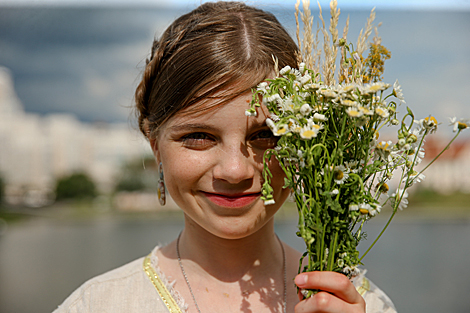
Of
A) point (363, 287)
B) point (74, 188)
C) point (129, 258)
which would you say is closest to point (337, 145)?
point (363, 287)

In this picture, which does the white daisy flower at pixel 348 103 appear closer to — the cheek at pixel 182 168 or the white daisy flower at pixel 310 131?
the white daisy flower at pixel 310 131

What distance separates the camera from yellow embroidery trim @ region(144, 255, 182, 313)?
1897 millimetres

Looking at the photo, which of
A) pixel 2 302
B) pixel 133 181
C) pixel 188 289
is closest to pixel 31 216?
pixel 133 181

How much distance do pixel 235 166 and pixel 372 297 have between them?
3.43ft

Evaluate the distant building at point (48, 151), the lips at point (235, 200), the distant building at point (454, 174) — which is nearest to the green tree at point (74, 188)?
the distant building at point (48, 151)

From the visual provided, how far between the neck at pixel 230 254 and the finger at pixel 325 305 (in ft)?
2.23

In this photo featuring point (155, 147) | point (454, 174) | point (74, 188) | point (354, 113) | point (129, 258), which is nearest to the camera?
point (354, 113)

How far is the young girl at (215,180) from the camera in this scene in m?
1.65

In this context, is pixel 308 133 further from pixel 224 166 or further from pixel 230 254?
pixel 230 254

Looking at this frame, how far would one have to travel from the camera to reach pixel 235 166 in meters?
1.59

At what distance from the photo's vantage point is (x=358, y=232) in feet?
4.50

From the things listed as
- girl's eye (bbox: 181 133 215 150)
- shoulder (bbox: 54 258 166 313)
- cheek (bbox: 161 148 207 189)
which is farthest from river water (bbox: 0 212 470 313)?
girl's eye (bbox: 181 133 215 150)

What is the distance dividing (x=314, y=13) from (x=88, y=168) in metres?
73.4

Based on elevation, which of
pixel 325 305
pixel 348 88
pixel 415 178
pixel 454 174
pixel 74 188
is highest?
pixel 348 88
